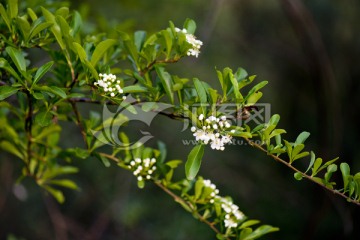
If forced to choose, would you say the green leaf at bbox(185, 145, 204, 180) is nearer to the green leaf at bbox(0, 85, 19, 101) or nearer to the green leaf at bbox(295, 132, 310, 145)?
the green leaf at bbox(295, 132, 310, 145)

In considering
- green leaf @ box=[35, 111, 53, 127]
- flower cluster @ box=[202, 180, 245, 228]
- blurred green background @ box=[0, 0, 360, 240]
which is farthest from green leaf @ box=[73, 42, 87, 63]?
blurred green background @ box=[0, 0, 360, 240]

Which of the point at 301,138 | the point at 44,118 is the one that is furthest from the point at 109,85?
the point at 301,138

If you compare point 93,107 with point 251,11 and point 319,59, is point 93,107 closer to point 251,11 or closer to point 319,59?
point 251,11

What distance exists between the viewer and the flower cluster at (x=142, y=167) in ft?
3.54

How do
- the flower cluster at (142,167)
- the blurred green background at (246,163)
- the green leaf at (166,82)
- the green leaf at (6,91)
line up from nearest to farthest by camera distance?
1. the green leaf at (6,91)
2. the green leaf at (166,82)
3. the flower cluster at (142,167)
4. the blurred green background at (246,163)

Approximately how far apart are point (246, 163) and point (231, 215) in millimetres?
2874

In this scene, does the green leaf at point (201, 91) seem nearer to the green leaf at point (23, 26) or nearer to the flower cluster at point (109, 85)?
the flower cluster at point (109, 85)

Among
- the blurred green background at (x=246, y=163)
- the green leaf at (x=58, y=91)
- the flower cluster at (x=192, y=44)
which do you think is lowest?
the blurred green background at (x=246, y=163)

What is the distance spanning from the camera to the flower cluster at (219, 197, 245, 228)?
1061 mm

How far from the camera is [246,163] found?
392 cm

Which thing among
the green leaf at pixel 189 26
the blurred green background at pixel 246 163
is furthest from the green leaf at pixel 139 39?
the blurred green background at pixel 246 163

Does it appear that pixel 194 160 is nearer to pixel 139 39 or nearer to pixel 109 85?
pixel 109 85

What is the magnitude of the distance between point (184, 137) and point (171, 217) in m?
1.09

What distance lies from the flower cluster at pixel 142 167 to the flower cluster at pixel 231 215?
0.66 feet
